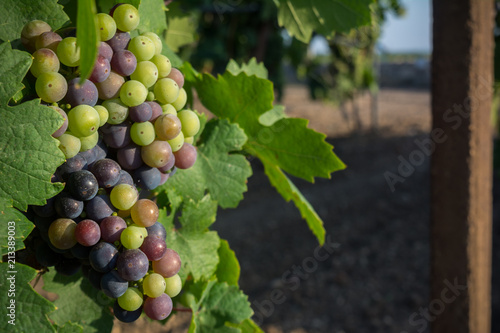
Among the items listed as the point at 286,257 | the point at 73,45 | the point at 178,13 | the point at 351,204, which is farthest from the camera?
the point at 351,204

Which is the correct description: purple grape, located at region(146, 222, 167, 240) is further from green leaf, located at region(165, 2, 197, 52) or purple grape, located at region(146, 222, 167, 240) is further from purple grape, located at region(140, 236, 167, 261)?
green leaf, located at region(165, 2, 197, 52)

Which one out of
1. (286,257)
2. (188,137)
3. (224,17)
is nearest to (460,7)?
(188,137)

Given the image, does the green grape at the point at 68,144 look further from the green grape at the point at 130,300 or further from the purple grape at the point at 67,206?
the green grape at the point at 130,300

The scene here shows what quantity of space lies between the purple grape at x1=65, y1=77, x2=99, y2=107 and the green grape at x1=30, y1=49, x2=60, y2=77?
0.02 meters

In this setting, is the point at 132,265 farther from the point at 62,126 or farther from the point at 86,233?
the point at 62,126

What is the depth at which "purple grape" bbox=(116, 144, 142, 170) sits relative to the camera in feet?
1.93

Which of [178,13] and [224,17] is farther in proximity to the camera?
[224,17]

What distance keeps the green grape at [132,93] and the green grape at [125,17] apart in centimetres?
7

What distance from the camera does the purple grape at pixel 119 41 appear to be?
1.90 feet

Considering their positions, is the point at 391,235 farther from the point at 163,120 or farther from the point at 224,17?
the point at 163,120

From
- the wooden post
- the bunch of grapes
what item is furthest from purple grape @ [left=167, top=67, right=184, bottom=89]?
the wooden post

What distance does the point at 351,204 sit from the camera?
16.3 feet

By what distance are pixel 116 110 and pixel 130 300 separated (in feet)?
0.72

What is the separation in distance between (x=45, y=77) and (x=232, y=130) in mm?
306
